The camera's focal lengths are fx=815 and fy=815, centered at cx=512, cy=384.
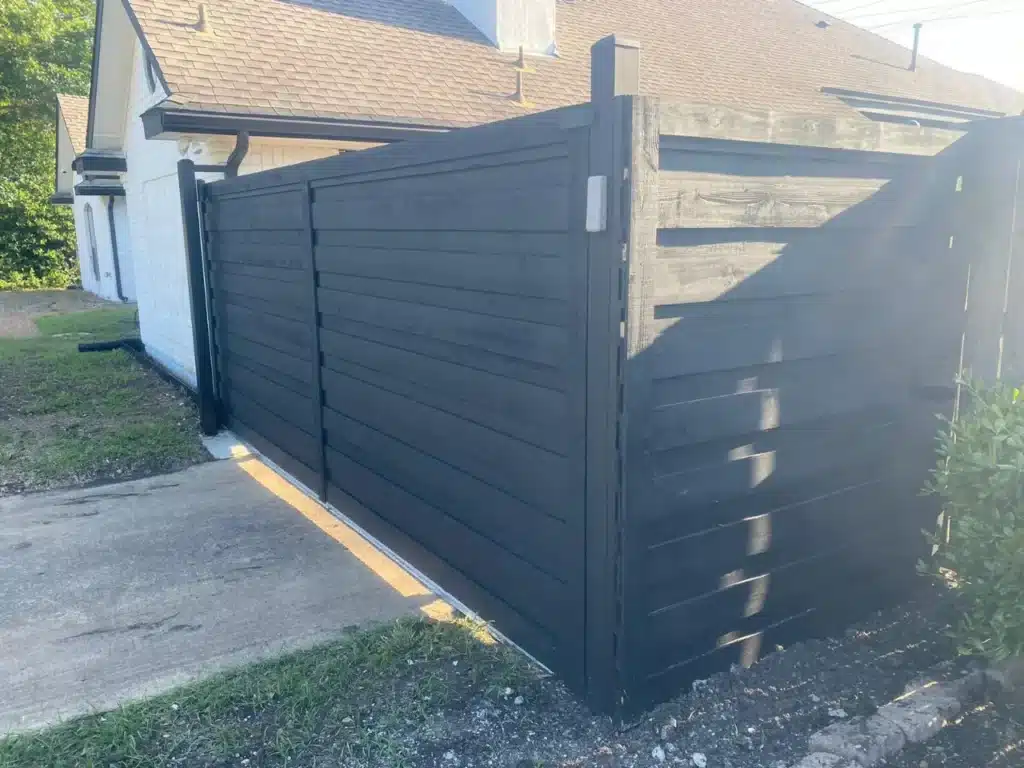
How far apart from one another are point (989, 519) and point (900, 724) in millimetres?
765

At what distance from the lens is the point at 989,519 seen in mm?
2820

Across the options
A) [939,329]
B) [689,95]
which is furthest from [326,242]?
[689,95]

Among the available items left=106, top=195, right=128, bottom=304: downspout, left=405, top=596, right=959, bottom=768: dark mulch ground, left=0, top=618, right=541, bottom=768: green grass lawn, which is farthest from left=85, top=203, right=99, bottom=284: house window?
left=405, top=596, right=959, bottom=768: dark mulch ground

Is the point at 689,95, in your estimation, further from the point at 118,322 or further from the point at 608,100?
the point at 118,322

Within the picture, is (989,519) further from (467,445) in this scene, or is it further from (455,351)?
(455,351)

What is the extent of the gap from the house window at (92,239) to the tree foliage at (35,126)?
3.19 metres

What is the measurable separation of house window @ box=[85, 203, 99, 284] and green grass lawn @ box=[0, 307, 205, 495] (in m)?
9.95

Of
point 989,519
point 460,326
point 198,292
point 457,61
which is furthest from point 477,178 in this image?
point 457,61

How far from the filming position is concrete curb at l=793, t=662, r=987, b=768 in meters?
2.54

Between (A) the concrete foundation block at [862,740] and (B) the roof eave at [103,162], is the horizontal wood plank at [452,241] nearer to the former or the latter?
(A) the concrete foundation block at [862,740]

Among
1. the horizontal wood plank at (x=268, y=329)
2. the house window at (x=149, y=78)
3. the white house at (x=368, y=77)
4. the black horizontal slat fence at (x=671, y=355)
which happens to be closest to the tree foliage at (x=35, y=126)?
the white house at (x=368, y=77)

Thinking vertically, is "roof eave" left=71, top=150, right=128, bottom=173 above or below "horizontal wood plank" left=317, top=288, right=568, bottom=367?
above

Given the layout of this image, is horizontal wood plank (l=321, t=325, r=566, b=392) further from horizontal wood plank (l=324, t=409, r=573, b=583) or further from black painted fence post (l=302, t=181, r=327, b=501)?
horizontal wood plank (l=324, t=409, r=573, b=583)

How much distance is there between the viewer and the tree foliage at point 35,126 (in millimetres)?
22859
